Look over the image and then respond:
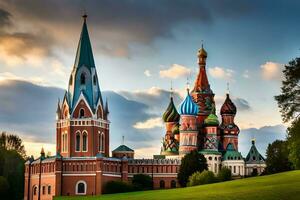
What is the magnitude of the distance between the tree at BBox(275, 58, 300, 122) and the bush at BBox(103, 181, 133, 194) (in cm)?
4231

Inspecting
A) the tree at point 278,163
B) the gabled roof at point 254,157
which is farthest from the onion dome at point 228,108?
the tree at point 278,163

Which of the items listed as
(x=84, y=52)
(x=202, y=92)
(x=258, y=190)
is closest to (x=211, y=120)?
(x=202, y=92)

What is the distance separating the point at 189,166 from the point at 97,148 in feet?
50.9

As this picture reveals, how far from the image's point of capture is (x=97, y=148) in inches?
4446

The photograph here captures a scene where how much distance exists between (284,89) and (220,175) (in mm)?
41874

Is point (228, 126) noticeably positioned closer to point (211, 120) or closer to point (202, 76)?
point (211, 120)

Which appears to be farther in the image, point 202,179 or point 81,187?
A: point 81,187

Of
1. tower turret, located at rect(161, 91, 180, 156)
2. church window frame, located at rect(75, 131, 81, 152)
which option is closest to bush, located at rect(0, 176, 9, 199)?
church window frame, located at rect(75, 131, 81, 152)

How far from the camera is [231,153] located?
131 m

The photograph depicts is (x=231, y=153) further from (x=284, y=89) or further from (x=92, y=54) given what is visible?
(x=284, y=89)

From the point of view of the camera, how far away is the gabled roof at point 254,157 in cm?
13512

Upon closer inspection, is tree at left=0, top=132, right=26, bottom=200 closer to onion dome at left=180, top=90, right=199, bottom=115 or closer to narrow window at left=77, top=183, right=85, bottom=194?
narrow window at left=77, top=183, right=85, bottom=194

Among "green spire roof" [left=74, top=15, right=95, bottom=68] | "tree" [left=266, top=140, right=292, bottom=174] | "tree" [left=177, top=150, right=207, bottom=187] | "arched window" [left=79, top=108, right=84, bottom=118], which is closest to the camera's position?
"arched window" [left=79, top=108, right=84, bottom=118]

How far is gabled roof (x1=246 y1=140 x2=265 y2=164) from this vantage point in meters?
135
